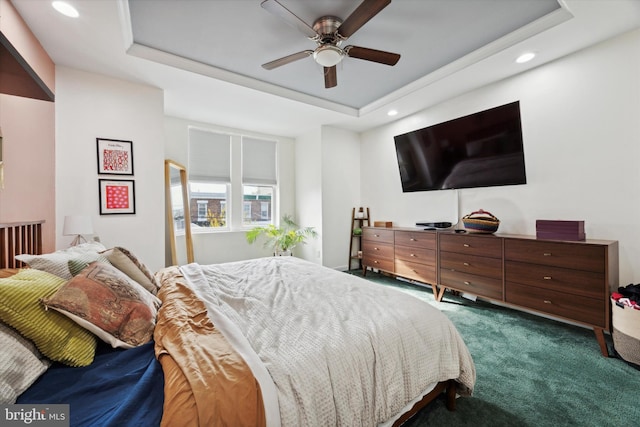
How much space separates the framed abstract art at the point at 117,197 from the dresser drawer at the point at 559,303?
13.5 feet

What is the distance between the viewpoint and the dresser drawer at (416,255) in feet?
10.6

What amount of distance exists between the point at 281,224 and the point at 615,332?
4.39 m

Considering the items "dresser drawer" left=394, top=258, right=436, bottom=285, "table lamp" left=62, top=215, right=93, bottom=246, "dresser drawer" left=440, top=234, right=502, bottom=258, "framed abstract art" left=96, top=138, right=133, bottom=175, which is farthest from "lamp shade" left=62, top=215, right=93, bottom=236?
"dresser drawer" left=440, top=234, right=502, bottom=258

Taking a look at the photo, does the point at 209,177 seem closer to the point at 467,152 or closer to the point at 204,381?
the point at 467,152

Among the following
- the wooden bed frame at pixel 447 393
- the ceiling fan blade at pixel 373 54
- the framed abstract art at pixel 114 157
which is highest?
the ceiling fan blade at pixel 373 54

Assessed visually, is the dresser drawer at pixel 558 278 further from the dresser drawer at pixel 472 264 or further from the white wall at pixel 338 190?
the white wall at pixel 338 190

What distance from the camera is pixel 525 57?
2564 mm

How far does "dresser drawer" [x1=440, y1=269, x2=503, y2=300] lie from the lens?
264cm

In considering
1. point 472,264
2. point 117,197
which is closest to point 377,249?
point 472,264

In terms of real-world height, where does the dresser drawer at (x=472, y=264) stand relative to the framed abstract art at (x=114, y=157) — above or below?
below

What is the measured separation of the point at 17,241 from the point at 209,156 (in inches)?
115

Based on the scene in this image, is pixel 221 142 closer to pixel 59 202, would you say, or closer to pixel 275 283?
pixel 59 202

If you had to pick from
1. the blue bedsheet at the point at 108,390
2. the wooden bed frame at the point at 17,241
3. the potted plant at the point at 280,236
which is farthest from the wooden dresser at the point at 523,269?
the wooden bed frame at the point at 17,241

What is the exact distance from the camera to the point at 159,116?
3098mm
